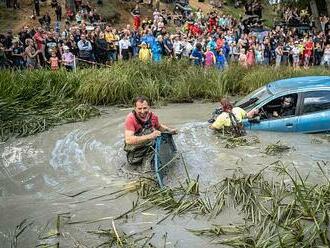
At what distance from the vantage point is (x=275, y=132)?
11477 mm

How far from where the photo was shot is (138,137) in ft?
30.4

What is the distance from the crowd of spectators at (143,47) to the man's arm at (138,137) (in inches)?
342

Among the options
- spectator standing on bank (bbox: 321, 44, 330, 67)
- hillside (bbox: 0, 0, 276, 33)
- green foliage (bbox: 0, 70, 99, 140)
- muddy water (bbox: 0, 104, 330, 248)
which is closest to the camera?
muddy water (bbox: 0, 104, 330, 248)

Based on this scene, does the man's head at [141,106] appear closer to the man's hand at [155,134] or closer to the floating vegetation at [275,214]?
the man's hand at [155,134]

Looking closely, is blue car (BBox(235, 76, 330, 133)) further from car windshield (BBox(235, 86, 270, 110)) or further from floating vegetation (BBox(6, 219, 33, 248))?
floating vegetation (BBox(6, 219, 33, 248))

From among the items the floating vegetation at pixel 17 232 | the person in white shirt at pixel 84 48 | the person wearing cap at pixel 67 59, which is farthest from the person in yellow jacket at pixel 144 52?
the floating vegetation at pixel 17 232

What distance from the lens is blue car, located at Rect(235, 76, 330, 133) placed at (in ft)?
37.5

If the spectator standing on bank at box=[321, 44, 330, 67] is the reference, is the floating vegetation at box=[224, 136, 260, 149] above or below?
below

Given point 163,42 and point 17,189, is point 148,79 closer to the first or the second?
point 163,42

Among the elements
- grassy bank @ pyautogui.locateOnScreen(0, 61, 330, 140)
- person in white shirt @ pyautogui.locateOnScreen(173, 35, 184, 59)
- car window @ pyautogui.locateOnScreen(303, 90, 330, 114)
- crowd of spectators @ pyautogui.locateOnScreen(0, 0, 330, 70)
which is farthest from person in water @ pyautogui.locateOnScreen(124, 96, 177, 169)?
person in white shirt @ pyautogui.locateOnScreen(173, 35, 184, 59)

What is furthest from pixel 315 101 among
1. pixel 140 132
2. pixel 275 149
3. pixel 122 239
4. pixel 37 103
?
pixel 37 103

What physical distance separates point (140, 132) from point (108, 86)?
697 centimetres

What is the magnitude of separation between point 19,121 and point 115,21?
1856 cm

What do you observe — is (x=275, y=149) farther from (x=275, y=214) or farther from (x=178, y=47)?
(x=178, y=47)
